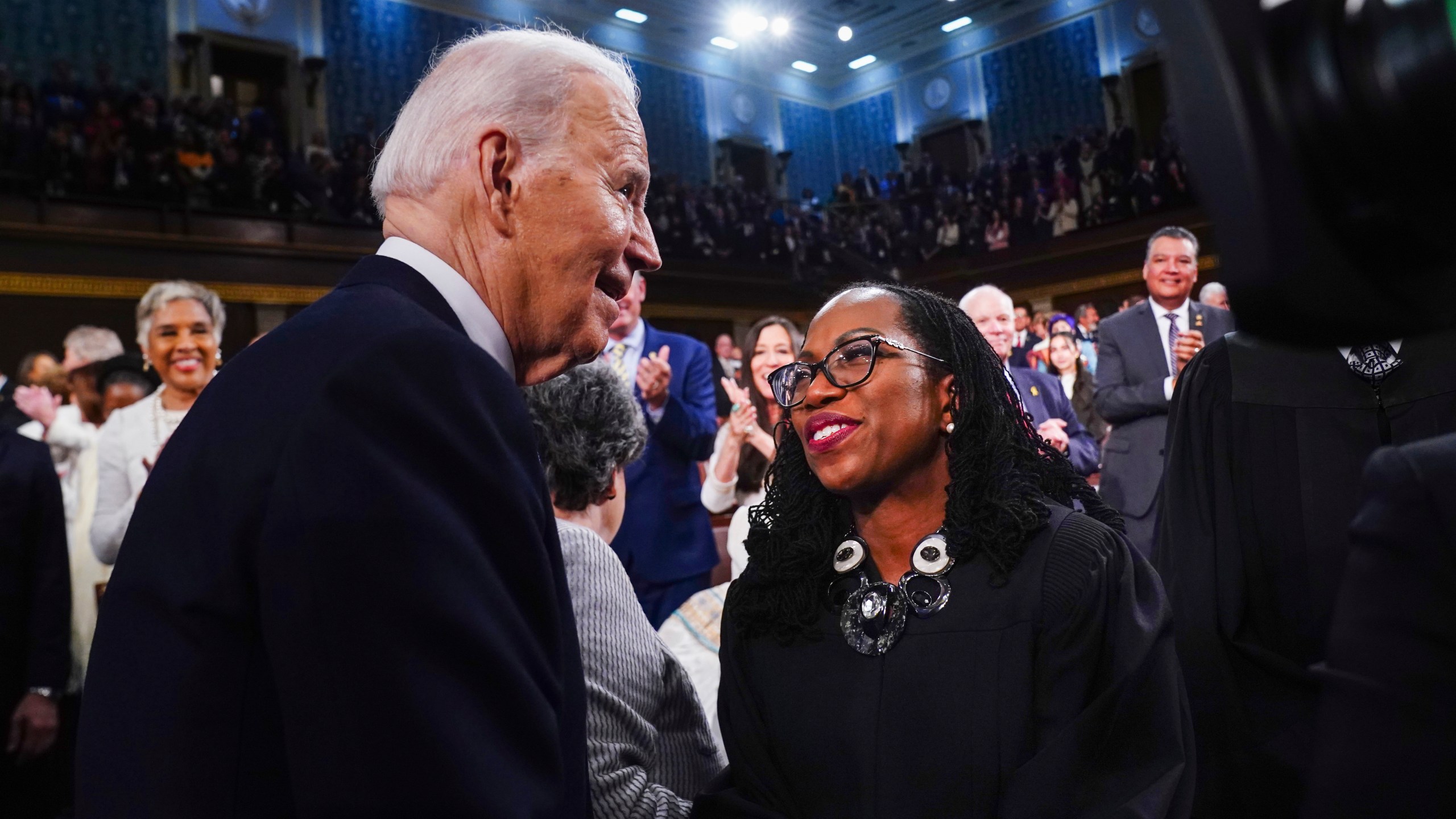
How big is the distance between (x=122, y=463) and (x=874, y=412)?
2.85 meters

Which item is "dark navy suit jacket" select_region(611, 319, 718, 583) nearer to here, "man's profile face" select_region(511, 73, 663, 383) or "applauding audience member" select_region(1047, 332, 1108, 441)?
"man's profile face" select_region(511, 73, 663, 383)

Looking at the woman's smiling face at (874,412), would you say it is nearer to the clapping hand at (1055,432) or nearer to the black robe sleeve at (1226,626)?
the black robe sleeve at (1226,626)

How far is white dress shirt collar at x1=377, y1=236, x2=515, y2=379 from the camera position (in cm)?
114

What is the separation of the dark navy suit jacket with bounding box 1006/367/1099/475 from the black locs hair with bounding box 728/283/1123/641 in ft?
8.19

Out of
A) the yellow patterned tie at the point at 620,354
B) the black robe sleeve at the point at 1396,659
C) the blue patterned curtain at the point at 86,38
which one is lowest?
the black robe sleeve at the point at 1396,659

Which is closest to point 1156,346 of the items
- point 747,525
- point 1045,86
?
point 747,525

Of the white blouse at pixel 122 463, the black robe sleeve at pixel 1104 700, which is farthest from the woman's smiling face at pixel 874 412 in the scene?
the white blouse at pixel 122 463

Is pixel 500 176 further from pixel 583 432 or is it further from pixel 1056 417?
pixel 1056 417

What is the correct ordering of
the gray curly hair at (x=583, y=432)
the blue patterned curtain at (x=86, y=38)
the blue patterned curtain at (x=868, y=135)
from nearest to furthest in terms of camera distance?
the gray curly hair at (x=583, y=432)
the blue patterned curtain at (x=86, y=38)
the blue patterned curtain at (x=868, y=135)

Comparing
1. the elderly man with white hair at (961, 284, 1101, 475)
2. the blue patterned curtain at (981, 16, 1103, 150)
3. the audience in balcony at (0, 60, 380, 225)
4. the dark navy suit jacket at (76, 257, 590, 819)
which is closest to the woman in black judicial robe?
the dark navy suit jacket at (76, 257, 590, 819)

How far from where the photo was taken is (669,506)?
11.9 ft

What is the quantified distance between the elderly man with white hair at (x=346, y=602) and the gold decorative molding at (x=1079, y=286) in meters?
13.6

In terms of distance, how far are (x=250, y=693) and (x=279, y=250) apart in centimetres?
1174

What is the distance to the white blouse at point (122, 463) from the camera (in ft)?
11.2
